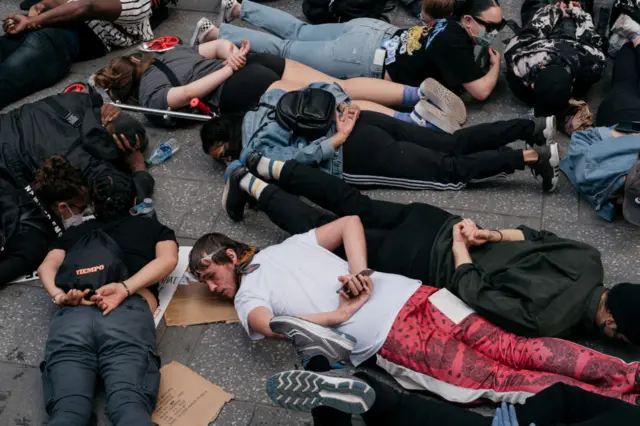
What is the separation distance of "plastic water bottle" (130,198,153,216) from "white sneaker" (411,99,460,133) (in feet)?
5.26

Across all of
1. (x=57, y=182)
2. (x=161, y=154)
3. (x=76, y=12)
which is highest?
(x=76, y=12)

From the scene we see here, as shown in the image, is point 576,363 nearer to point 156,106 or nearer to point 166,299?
point 166,299

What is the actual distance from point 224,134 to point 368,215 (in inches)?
42.4

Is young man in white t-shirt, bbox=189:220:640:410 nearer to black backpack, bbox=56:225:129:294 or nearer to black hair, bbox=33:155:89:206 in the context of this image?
black backpack, bbox=56:225:129:294

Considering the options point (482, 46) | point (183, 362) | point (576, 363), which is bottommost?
point (183, 362)

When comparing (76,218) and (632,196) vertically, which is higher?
(632,196)

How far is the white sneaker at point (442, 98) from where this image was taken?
4645mm

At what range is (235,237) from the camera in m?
4.27

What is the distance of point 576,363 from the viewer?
10.3ft

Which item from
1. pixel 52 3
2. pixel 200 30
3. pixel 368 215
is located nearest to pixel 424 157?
pixel 368 215

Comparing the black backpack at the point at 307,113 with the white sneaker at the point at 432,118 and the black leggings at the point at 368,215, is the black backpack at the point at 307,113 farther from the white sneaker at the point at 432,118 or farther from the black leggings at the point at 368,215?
the white sneaker at the point at 432,118

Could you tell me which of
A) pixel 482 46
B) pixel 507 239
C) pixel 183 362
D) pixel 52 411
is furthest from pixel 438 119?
pixel 52 411

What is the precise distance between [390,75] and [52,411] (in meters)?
2.91

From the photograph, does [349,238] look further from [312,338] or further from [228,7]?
[228,7]
